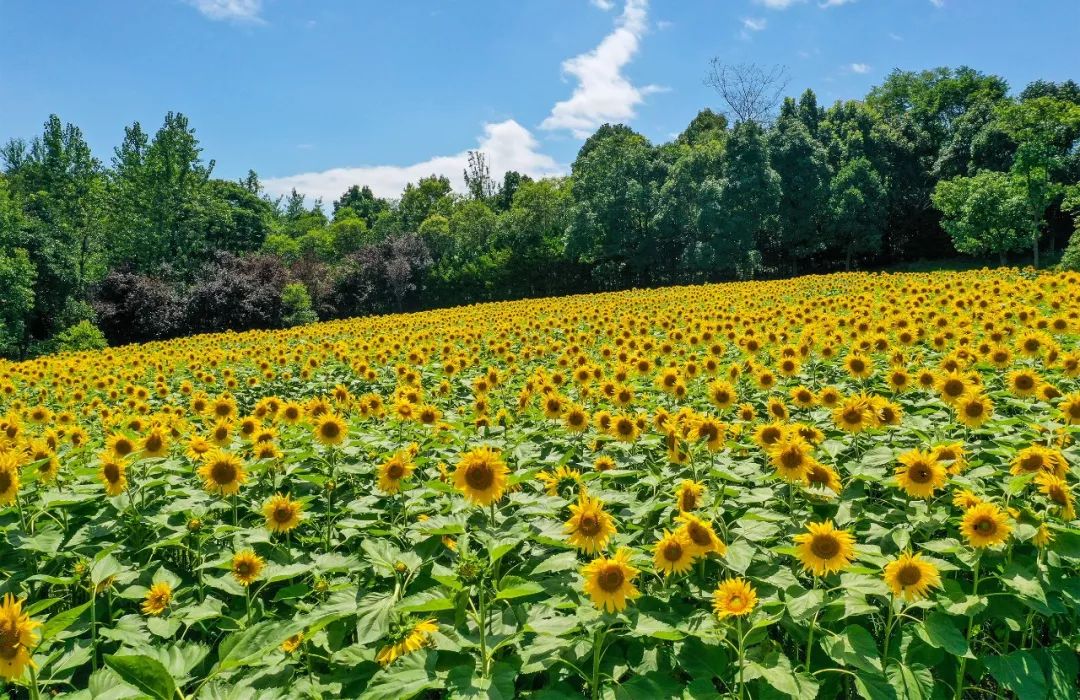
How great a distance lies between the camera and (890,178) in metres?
45.0

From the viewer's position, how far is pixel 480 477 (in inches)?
99.0

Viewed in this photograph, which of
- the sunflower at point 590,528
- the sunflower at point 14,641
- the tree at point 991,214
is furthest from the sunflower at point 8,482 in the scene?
the tree at point 991,214

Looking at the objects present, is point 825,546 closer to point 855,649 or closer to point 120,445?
point 855,649

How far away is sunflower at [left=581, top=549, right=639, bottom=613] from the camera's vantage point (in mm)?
2023

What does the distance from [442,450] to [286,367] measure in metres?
4.71

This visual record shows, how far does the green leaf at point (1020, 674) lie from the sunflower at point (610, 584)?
1.24 m

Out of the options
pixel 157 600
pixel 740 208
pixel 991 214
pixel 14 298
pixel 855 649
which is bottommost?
pixel 855 649

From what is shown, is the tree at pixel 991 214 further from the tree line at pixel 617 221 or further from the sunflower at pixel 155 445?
the sunflower at pixel 155 445

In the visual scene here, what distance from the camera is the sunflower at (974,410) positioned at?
3.32 m

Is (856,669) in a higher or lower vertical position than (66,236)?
lower

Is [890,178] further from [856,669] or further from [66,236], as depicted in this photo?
[66,236]

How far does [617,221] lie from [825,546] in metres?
41.5

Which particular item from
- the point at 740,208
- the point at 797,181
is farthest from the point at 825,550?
the point at 797,181

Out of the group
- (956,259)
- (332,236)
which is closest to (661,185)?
(956,259)
